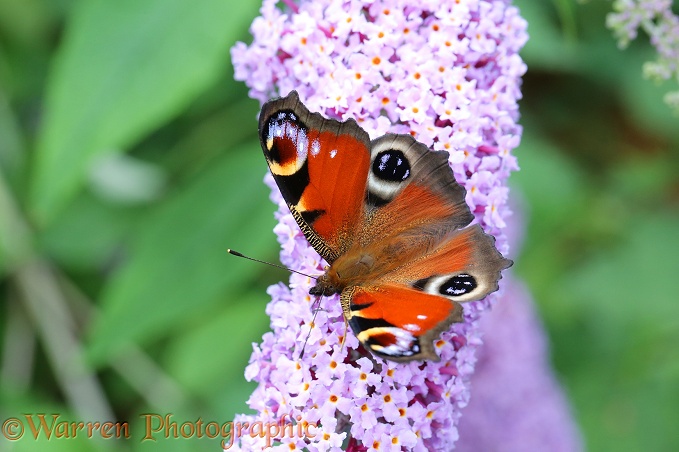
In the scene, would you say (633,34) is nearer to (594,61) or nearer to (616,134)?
(594,61)

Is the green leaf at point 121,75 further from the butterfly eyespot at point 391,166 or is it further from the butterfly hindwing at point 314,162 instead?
the butterfly eyespot at point 391,166

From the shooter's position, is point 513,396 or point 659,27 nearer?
point 659,27

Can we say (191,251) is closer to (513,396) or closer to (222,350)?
(222,350)

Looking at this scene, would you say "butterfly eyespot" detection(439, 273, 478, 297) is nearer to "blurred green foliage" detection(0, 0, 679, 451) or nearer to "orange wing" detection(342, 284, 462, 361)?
"orange wing" detection(342, 284, 462, 361)

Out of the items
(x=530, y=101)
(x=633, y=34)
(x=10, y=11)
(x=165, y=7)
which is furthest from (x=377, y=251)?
(x=530, y=101)

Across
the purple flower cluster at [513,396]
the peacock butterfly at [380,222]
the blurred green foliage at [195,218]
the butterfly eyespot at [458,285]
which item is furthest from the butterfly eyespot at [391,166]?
the purple flower cluster at [513,396]

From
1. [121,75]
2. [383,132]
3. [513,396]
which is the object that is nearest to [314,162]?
[383,132]

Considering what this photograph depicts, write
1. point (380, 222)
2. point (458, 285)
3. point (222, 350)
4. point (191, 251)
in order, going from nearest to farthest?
point (458, 285)
point (380, 222)
point (191, 251)
point (222, 350)

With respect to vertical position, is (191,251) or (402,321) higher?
(191,251)
